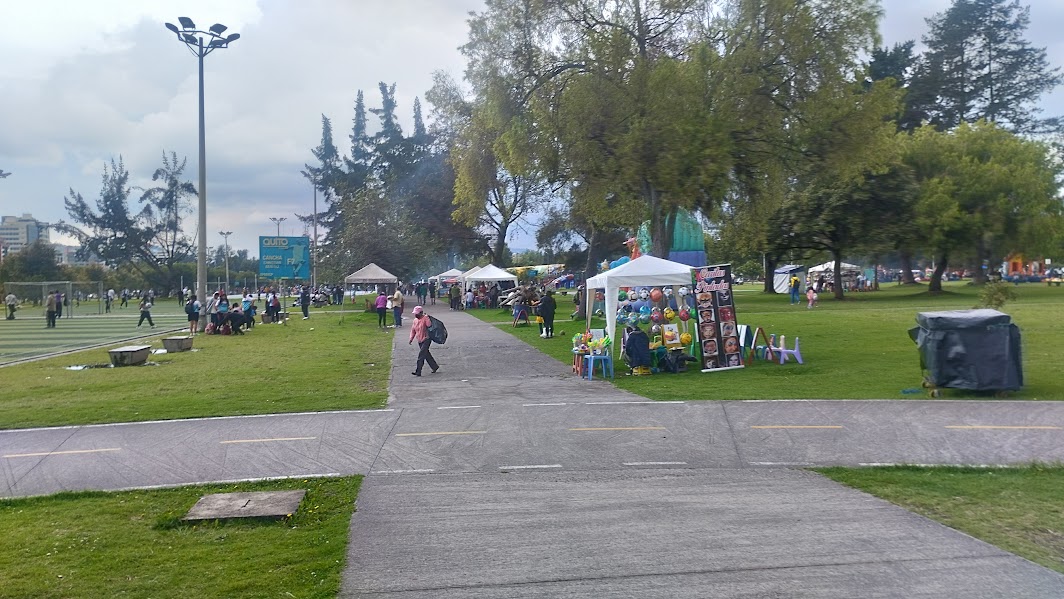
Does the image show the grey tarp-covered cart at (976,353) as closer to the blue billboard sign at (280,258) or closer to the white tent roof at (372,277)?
the blue billboard sign at (280,258)

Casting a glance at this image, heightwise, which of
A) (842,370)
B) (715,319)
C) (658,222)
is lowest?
(842,370)

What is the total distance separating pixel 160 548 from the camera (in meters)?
5.61

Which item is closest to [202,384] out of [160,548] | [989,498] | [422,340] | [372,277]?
[422,340]

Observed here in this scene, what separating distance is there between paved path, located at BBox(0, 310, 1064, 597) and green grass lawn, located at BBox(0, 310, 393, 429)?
3.02 feet

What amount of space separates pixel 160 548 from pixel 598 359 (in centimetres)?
1125

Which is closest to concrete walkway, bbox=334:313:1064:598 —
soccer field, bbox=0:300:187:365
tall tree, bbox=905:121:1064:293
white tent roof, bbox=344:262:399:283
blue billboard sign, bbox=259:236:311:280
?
soccer field, bbox=0:300:187:365

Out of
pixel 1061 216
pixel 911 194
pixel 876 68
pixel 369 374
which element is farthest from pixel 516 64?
pixel 876 68

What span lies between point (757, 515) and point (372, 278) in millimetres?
39074

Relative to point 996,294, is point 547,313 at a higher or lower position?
lower

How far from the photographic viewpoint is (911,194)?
41812mm

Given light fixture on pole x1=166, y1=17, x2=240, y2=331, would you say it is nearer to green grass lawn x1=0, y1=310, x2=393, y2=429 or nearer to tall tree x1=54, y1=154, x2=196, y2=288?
green grass lawn x1=0, y1=310, x2=393, y2=429

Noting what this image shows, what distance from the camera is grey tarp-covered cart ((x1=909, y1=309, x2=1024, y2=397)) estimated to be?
448 inches

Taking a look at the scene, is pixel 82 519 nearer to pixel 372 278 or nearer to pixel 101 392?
pixel 101 392

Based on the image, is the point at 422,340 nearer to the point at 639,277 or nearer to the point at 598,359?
the point at 598,359
